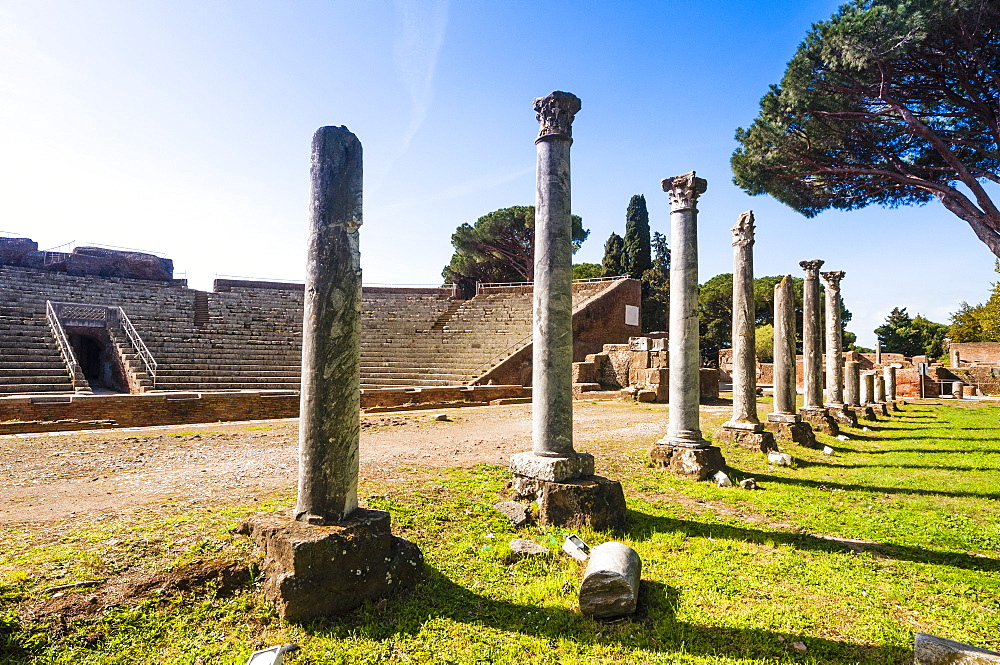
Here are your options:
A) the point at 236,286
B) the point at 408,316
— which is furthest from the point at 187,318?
Answer: the point at 408,316

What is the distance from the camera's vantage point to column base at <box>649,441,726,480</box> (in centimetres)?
680

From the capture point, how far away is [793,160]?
14.6 metres

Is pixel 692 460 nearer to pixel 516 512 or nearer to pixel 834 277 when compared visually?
pixel 516 512

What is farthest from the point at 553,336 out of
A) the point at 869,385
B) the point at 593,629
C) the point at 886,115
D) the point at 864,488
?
the point at 869,385

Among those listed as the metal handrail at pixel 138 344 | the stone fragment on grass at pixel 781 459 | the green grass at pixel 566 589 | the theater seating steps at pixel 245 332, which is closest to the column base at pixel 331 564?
the green grass at pixel 566 589

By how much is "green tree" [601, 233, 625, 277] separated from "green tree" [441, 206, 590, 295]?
2.90 metres

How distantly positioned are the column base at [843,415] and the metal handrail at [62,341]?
788 inches

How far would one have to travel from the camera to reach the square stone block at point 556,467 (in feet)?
16.0

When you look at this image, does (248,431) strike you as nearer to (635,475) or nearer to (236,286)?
(635,475)

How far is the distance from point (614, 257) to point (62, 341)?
3046 centimetres

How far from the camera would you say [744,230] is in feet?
31.8

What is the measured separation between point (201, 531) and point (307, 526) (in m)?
1.30

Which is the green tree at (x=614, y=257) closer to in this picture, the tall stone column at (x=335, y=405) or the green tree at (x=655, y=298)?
the green tree at (x=655, y=298)

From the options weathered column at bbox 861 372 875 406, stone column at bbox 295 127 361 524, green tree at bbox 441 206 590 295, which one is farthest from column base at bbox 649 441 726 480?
green tree at bbox 441 206 590 295
